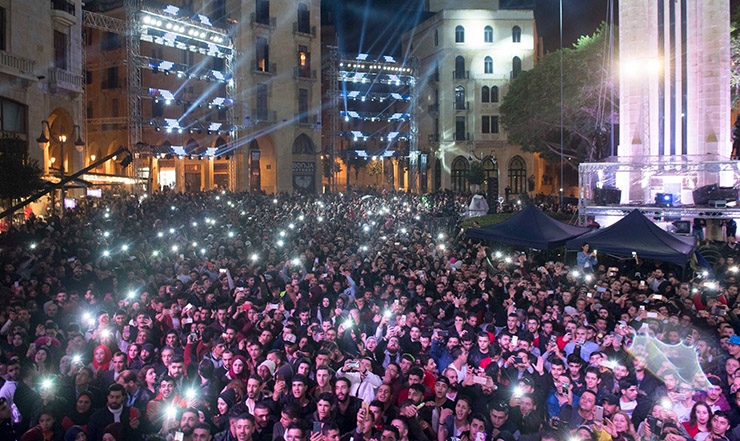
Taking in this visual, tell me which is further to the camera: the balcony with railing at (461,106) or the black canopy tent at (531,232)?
the balcony with railing at (461,106)

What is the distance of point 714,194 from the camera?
72.8 feet

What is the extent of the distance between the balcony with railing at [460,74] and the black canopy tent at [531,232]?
129 ft

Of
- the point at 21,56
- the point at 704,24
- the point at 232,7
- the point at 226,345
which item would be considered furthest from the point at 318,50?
the point at 226,345

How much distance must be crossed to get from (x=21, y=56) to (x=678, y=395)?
28356 millimetres

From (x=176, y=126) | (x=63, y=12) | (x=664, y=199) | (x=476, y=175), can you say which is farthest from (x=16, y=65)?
(x=476, y=175)

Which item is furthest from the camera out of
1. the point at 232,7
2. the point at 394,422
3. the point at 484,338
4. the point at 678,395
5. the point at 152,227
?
the point at 232,7

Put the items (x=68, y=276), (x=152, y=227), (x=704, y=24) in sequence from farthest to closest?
1. (x=704, y=24)
2. (x=152, y=227)
3. (x=68, y=276)

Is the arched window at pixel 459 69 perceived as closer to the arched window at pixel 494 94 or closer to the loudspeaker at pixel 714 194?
the arched window at pixel 494 94

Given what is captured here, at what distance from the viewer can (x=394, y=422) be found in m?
5.93

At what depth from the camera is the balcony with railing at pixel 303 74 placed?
50.0 m

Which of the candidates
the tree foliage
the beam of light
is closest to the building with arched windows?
the tree foliage

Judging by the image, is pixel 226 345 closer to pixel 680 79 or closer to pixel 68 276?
pixel 68 276

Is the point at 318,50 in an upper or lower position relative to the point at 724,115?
upper

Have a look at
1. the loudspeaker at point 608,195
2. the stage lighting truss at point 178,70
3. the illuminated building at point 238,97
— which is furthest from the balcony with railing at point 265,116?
the loudspeaker at point 608,195
